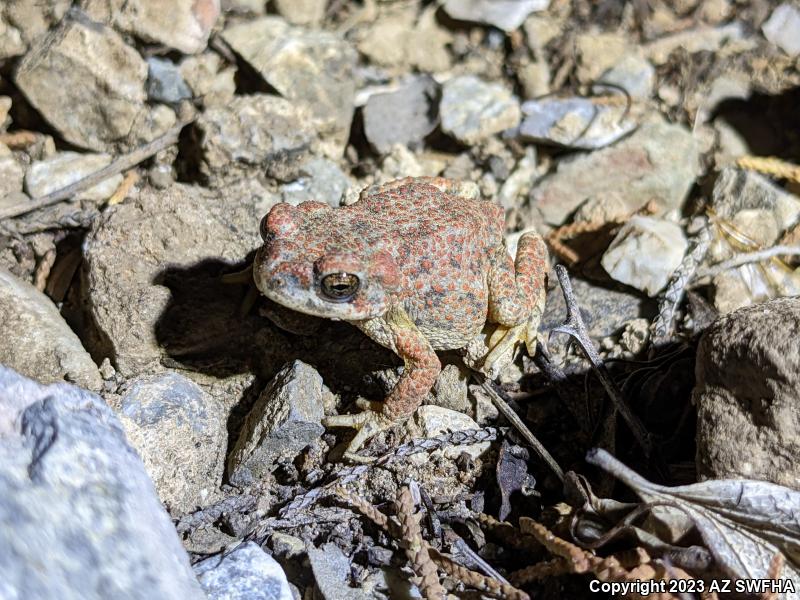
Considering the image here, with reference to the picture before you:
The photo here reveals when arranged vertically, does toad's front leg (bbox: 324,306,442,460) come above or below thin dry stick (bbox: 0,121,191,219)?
below

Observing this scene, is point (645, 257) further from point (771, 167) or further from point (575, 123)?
point (771, 167)

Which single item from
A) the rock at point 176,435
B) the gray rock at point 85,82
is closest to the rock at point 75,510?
the rock at point 176,435

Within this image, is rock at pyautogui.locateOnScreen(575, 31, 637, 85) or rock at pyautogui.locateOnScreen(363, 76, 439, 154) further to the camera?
rock at pyautogui.locateOnScreen(575, 31, 637, 85)

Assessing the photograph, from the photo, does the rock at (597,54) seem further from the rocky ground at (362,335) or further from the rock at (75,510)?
the rock at (75,510)

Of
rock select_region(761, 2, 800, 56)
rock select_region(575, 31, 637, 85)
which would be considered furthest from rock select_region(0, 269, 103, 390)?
rock select_region(761, 2, 800, 56)

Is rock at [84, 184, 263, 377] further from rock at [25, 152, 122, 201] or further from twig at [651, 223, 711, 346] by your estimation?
twig at [651, 223, 711, 346]

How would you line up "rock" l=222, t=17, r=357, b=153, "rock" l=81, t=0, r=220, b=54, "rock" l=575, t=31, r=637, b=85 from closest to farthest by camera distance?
1. "rock" l=81, t=0, r=220, b=54
2. "rock" l=222, t=17, r=357, b=153
3. "rock" l=575, t=31, r=637, b=85

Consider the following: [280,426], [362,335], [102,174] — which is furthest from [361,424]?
[102,174]
